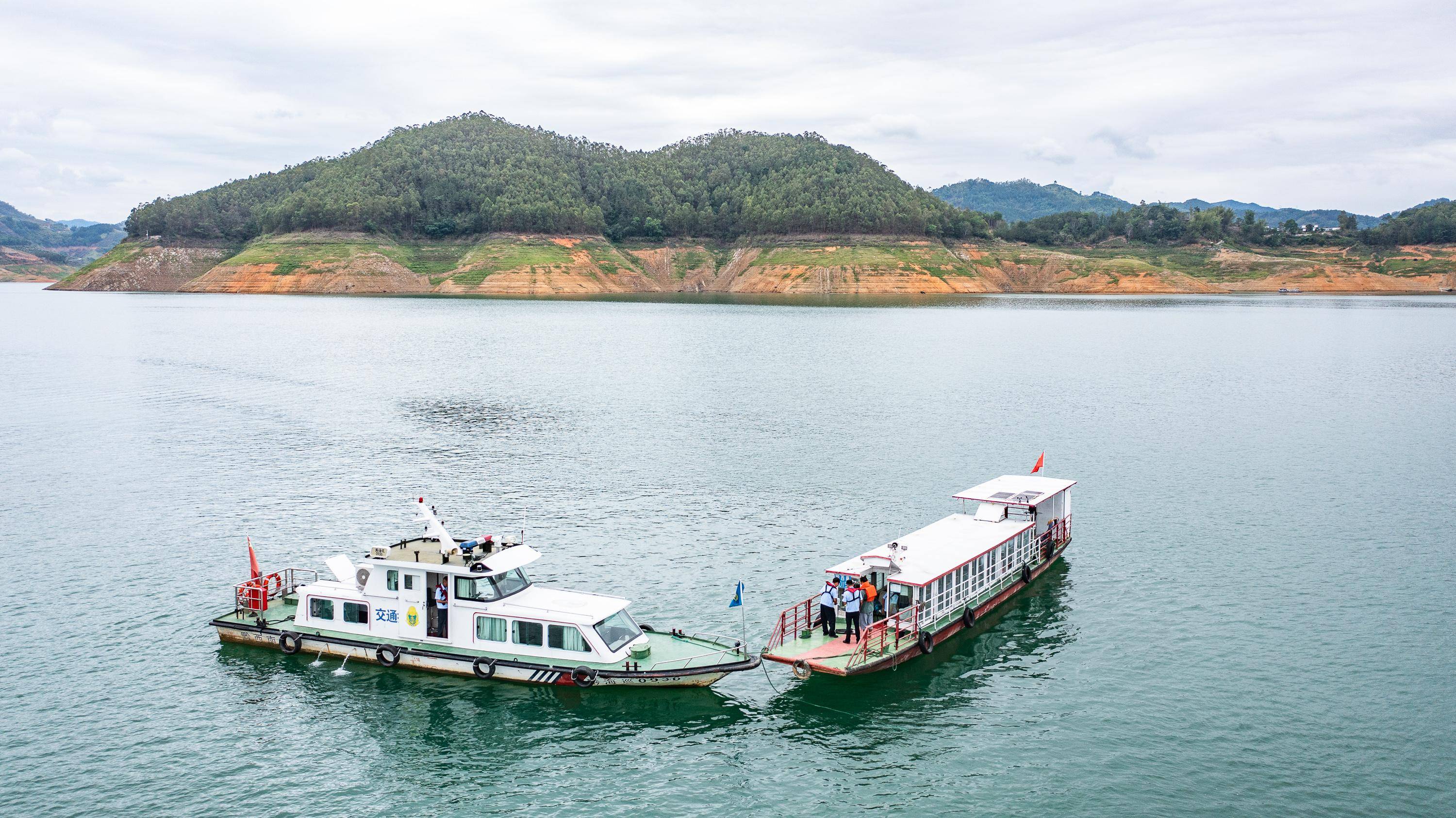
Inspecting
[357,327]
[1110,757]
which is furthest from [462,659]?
[357,327]

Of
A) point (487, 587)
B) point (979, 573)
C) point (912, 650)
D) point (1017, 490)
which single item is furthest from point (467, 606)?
point (1017, 490)

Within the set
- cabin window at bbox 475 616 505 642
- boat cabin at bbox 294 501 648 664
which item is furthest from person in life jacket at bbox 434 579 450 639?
cabin window at bbox 475 616 505 642

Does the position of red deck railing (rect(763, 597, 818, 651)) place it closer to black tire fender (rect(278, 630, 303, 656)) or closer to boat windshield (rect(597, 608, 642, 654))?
boat windshield (rect(597, 608, 642, 654))

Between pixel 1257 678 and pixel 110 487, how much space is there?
61207 mm

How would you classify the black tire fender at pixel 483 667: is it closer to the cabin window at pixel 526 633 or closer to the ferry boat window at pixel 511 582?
the cabin window at pixel 526 633

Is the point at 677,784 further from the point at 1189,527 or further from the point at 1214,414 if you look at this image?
the point at 1214,414

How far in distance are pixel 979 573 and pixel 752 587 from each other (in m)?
9.57

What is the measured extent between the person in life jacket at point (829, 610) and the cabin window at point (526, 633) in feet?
33.4

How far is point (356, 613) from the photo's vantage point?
3847cm

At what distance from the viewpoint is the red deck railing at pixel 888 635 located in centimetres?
3625

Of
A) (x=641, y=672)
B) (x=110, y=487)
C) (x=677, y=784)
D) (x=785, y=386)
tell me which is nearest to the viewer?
(x=677, y=784)

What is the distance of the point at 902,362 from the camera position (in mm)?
122625

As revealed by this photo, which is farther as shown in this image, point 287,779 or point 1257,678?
point 1257,678

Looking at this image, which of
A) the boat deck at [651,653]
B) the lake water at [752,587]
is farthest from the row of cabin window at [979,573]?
the boat deck at [651,653]
